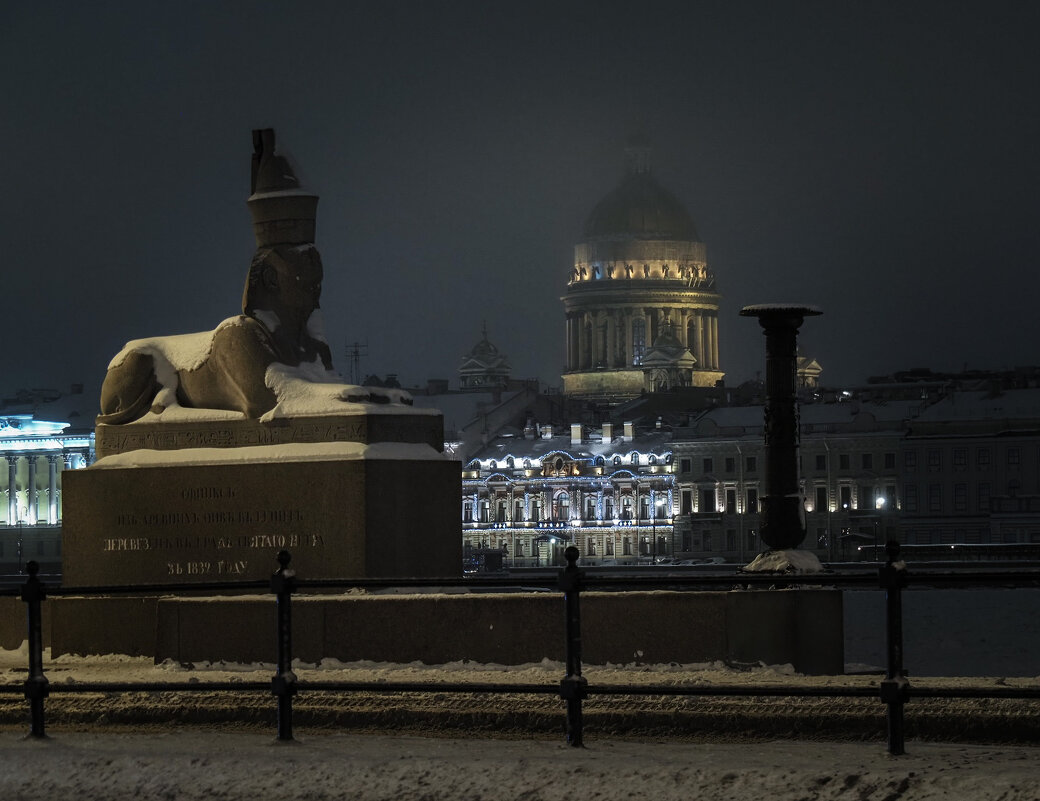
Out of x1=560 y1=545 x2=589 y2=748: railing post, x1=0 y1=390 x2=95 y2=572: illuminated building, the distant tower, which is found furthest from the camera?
the distant tower

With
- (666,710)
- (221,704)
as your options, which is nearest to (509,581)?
(666,710)

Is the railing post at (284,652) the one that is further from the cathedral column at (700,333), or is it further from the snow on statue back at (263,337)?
the cathedral column at (700,333)

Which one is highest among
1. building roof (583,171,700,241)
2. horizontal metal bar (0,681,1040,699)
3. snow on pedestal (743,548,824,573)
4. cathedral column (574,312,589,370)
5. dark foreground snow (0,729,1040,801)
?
building roof (583,171,700,241)

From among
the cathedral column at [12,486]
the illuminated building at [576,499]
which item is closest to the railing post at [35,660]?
the illuminated building at [576,499]

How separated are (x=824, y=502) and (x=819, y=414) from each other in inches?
155

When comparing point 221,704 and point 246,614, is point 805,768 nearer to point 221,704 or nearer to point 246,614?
point 221,704

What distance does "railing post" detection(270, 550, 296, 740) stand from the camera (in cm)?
1178

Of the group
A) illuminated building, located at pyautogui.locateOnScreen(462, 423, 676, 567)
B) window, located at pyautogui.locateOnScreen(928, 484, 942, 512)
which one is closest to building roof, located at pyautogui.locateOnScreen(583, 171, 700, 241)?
illuminated building, located at pyautogui.locateOnScreen(462, 423, 676, 567)

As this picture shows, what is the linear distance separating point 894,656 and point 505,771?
1.75 meters

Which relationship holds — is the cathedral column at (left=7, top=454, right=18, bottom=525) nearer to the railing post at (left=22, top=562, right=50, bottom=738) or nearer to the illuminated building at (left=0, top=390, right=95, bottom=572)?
the illuminated building at (left=0, top=390, right=95, bottom=572)

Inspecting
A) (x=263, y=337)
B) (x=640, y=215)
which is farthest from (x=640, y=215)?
(x=263, y=337)

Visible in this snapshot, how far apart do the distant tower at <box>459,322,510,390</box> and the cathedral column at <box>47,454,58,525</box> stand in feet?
160

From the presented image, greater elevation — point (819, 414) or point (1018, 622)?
point (819, 414)

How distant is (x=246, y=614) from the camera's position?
1616cm
